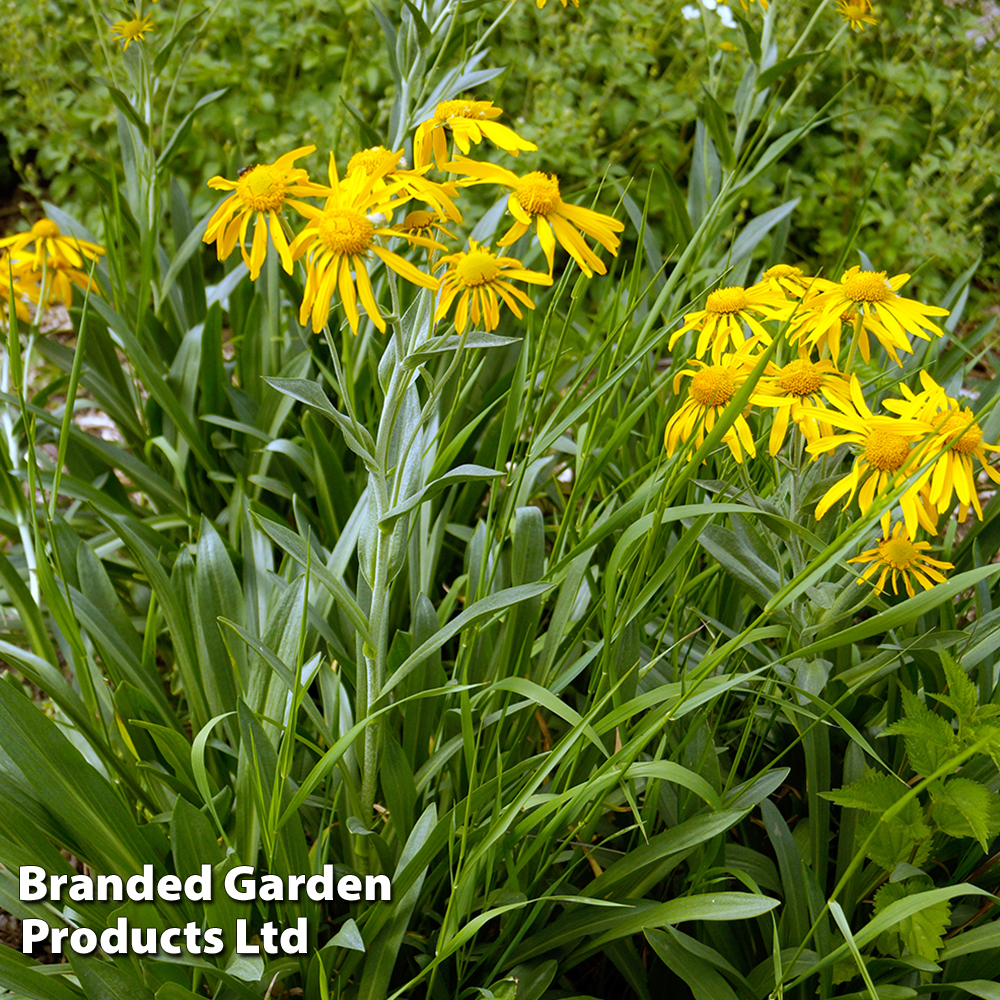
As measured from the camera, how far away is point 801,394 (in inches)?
40.6

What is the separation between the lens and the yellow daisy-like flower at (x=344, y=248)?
0.86 m

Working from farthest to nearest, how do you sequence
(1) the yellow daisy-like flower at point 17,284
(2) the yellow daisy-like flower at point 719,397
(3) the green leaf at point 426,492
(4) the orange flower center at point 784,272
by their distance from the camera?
(1) the yellow daisy-like flower at point 17,284 → (4) the orange flower center at point 784,272 → (2) the yellow daisy-like flower at point 719,397 → (3) the green leaf at point 426,492

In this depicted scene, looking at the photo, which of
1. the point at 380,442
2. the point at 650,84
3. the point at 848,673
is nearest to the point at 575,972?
the point at 848,673

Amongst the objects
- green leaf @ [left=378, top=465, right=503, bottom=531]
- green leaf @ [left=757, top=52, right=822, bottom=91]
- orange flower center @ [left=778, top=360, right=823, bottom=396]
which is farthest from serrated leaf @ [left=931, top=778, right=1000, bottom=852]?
green leaf @ [left=757, top=52, right=822, bottom=91]

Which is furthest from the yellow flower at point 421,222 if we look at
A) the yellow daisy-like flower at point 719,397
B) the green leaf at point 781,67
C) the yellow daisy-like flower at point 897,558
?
the green leaf at point 781,67

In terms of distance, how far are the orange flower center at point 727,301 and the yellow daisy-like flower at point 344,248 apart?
441 mm

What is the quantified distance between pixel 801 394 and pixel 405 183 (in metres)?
0.48

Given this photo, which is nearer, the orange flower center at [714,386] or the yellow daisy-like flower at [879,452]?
the yellow daisy-like flower at [879,452]

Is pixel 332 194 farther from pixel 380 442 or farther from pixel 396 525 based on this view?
pixel 396 525

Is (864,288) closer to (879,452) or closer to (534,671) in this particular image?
(879,452)

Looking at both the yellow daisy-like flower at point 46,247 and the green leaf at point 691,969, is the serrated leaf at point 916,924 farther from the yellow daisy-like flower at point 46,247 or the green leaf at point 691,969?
the yellow daisy-like flower at point 46,247

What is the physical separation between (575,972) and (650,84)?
280cm

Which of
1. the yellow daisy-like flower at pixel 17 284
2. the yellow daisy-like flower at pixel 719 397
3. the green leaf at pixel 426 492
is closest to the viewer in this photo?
the green leaf at pixel 426 492

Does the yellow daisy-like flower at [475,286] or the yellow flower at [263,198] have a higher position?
the yellow flower at [263,198]
